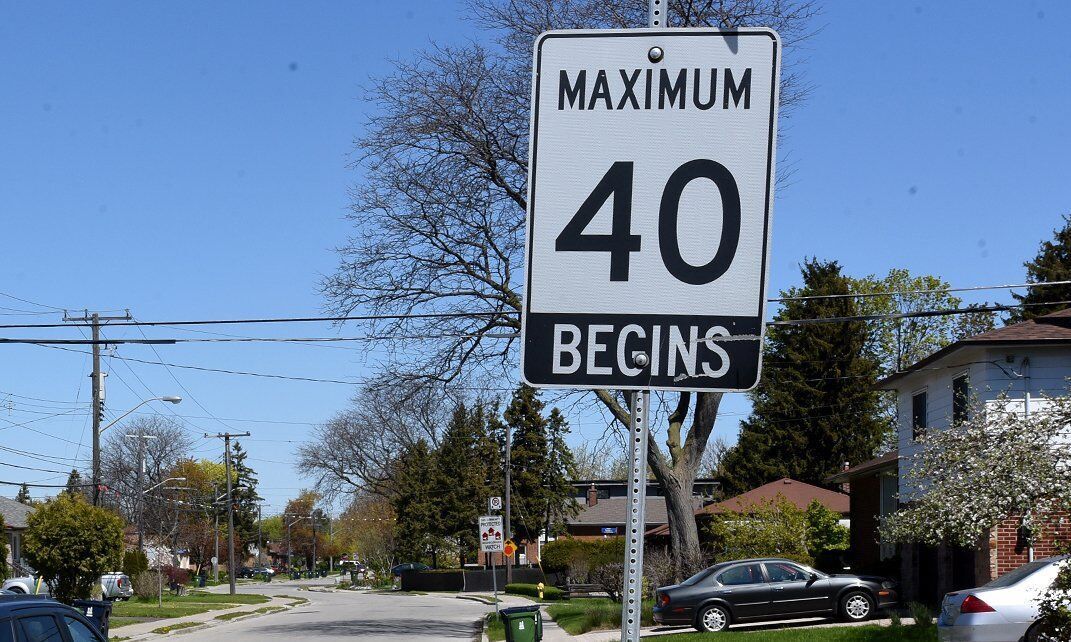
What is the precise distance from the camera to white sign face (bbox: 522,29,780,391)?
10.3ft

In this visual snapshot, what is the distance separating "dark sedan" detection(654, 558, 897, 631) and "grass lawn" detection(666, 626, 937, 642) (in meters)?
1.66

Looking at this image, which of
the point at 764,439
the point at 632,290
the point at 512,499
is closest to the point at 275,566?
the point at 512,499

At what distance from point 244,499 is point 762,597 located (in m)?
122

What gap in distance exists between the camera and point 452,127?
32.1 meters

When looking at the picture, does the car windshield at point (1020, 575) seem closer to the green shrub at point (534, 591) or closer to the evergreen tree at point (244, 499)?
the green shrub at point (534, 591)

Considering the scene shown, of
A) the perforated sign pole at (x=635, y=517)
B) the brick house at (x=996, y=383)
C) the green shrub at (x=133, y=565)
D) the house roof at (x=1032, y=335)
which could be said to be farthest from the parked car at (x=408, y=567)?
the perforated sign pole at (x=635, y=517)

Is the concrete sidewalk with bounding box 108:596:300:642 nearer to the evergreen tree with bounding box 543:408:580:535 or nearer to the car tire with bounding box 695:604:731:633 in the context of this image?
the car tire with bounding box 695:604:731:633

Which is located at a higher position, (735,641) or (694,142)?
(694,142)

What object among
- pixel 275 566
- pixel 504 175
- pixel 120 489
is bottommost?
pixel 275 566

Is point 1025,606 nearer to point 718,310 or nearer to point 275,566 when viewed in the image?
point 718,310

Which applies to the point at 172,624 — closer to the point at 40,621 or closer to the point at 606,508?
the point at 40,621

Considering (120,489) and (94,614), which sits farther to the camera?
(120,489)

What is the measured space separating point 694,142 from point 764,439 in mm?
68071

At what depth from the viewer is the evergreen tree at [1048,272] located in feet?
169
